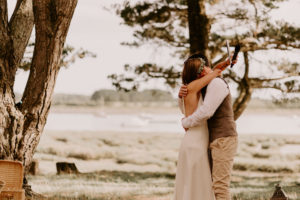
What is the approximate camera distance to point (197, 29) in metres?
9.66

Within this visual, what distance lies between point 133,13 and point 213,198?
8.05m

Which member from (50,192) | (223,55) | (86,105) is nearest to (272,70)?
(223,55)

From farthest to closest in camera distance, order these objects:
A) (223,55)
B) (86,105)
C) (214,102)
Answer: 1. (86,105)
2. (223,55)
3. (214,102)

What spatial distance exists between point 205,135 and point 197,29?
5.60 metres

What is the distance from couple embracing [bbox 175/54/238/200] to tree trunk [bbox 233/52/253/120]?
7975 millimetres

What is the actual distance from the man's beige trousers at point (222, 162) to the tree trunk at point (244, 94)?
8.06 m

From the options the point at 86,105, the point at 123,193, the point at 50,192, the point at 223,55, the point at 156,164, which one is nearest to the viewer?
the point at 50,192

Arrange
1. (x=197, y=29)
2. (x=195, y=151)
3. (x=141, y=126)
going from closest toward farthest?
(x=195, y=151) → (x=197, y=29) → (x=141, y=126)

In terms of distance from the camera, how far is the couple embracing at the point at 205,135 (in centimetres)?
415

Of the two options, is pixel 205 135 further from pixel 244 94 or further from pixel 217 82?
pixel 244 94

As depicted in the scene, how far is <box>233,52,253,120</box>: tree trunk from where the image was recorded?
12.2m

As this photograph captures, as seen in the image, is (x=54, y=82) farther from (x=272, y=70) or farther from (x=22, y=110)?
(x=272, y=70)

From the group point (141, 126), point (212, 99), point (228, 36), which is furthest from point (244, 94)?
point (141, 126)

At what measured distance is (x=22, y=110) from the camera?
6.54 meters
